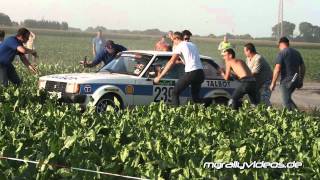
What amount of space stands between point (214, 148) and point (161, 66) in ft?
23.3

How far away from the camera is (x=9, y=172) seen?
14.3ft

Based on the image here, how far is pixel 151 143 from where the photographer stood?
16.8ft

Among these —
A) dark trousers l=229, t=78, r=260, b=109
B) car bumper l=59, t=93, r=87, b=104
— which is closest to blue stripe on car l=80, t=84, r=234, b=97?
car bumper l=59, t=93, r=87, b=104

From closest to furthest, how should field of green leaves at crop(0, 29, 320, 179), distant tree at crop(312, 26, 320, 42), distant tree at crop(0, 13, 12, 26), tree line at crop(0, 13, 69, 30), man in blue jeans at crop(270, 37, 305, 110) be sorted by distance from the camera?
field of green leaves at crop(0, 29, 320, 179) < man in blue jeans at crop(270, 37, 305, 110) < distant tree at crop(0, 13, 12, 26) < tree line at crop(0, 13, 69, 30) < distant tree at crop(312, 26, 320, 42)

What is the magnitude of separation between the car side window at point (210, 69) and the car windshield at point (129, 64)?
1.19 meters

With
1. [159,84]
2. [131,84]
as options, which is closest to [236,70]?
[159,84]

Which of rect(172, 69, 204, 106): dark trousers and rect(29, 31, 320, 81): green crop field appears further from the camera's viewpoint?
rect(29, 31, 320, 81): green crop field

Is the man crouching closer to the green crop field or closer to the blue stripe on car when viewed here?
the blue stripe on car

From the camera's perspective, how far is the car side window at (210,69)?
12.5m

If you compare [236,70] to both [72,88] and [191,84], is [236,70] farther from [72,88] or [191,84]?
[72,88]

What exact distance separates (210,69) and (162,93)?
1317mm

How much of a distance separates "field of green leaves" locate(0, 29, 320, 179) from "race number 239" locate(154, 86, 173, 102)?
165 inches

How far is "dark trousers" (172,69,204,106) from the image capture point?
1092 cm

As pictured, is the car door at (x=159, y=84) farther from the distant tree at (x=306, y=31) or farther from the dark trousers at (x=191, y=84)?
the distant tree at (x=306, y=31)
